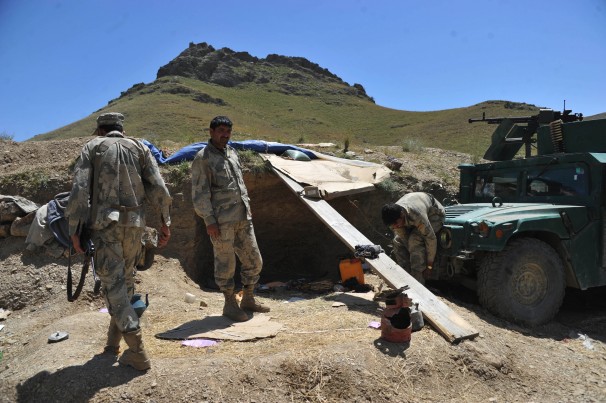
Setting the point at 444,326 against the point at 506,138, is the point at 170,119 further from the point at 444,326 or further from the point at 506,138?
the point at 444,326

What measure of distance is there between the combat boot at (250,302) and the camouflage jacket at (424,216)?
168cm

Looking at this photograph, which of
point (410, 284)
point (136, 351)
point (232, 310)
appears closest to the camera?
point (136, 351)

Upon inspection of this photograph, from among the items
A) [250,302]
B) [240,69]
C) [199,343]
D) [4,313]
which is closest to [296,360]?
[199,343]

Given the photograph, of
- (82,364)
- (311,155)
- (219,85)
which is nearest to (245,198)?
(82,364)

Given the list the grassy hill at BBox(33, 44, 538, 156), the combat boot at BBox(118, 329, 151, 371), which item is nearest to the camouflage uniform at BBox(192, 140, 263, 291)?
the combat boot at BBox(118, 329, 151, 371)

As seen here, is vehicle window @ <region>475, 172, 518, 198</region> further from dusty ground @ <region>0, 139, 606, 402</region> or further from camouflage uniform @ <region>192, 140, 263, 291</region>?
camouflage uniform @ <region>192, 140, 263, 291</region>

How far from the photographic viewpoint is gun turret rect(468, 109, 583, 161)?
7.03 m

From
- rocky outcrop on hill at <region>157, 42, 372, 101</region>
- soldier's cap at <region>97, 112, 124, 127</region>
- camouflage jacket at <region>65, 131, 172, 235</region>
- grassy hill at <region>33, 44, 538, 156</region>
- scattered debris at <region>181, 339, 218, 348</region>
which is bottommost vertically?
scattered debris at <region>181, 339, 218, 348</region>

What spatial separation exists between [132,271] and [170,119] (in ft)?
92.6

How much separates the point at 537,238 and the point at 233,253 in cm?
325

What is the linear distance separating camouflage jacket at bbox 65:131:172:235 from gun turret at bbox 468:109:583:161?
568 cm

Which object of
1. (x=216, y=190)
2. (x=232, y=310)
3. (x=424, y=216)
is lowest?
(x=232, y=310)

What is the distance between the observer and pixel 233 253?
4.31 metres

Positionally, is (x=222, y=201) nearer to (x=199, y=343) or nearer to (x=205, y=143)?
(x=199, y=343)
